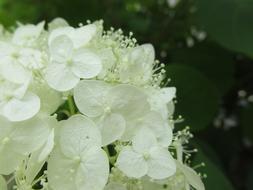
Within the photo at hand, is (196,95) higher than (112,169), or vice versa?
(112,169)

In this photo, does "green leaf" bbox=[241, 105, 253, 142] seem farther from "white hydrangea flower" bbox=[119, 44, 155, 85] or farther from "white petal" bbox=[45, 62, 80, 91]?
"white petal" bbox=[45, 62, 80, 91]

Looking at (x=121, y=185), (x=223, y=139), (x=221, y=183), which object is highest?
(x=121, y=185)

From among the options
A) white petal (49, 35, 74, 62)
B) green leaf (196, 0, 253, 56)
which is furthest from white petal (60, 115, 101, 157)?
green leaf (196, 0, 253, 56)

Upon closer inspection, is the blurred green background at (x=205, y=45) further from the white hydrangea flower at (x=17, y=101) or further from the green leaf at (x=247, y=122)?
the white hydrangea flower at (x=17, y=101)

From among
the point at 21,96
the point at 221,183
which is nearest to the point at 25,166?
the point at 21,96

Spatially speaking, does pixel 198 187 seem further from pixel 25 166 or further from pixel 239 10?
pixel 239 10

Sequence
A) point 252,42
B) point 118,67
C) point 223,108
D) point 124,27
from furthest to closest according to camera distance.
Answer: point 223,108 < point 124,27 < point 252,42 < point 118,67

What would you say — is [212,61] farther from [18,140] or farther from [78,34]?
[18,140]

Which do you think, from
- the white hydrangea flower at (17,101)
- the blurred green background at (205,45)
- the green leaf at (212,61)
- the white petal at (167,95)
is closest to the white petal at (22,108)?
the white hydrangea flower at (17,101)
